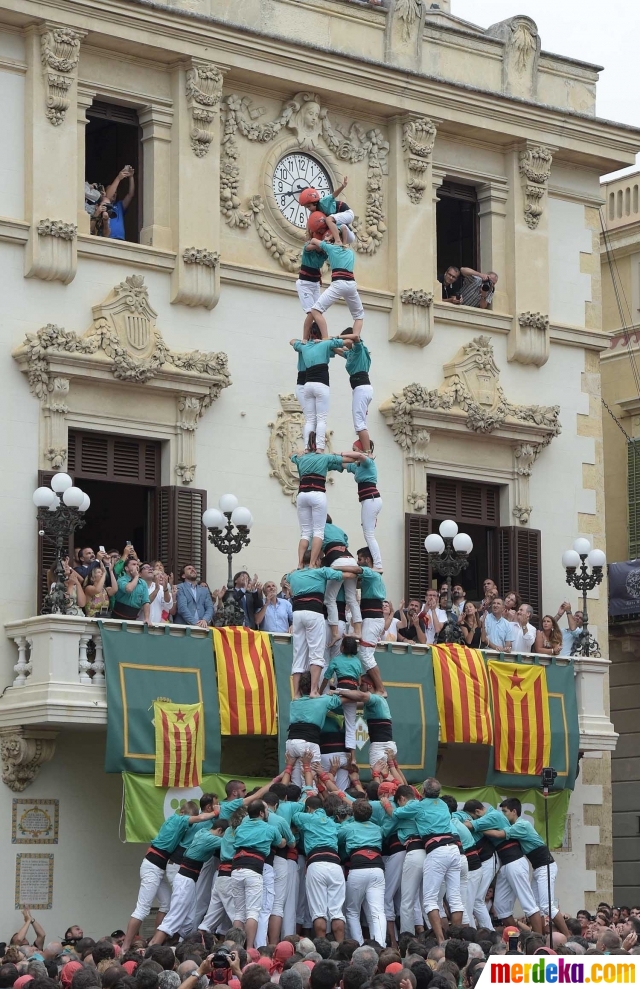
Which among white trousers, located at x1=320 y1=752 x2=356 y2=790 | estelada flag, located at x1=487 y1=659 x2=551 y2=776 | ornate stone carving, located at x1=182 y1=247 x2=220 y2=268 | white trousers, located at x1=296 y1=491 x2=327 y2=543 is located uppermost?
ornate stone carving, located at x1=182 y1=247 x2=220 y2=268

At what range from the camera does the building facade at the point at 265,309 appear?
27.6 m

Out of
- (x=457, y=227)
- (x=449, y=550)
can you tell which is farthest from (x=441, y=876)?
(x=457, y=227)

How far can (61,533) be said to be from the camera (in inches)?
1013

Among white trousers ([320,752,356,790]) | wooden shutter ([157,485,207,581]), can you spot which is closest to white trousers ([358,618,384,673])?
white trousers ([320,752,356,790])

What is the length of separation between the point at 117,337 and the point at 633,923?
10722 millimetres

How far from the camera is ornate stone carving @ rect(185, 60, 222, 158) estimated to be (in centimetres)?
2969

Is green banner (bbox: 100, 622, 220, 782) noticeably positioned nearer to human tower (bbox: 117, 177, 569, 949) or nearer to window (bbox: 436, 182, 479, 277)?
human tower (bbox: 117, 177, 569, 949)

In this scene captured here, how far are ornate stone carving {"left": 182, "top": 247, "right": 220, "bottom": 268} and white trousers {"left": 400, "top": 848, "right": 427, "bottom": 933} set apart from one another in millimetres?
10236

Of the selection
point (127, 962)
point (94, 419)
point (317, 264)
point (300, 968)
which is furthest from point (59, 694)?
point (300, 968)

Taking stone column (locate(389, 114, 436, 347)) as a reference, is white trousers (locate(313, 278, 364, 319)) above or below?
below

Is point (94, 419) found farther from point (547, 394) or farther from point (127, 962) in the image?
point (127, 962)

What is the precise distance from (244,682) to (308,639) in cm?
421

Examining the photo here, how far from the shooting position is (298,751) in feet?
74.9

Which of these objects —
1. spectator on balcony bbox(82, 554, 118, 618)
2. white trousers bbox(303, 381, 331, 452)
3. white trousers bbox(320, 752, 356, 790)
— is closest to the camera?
white trousers bbox(320, 752, 356, 790)
